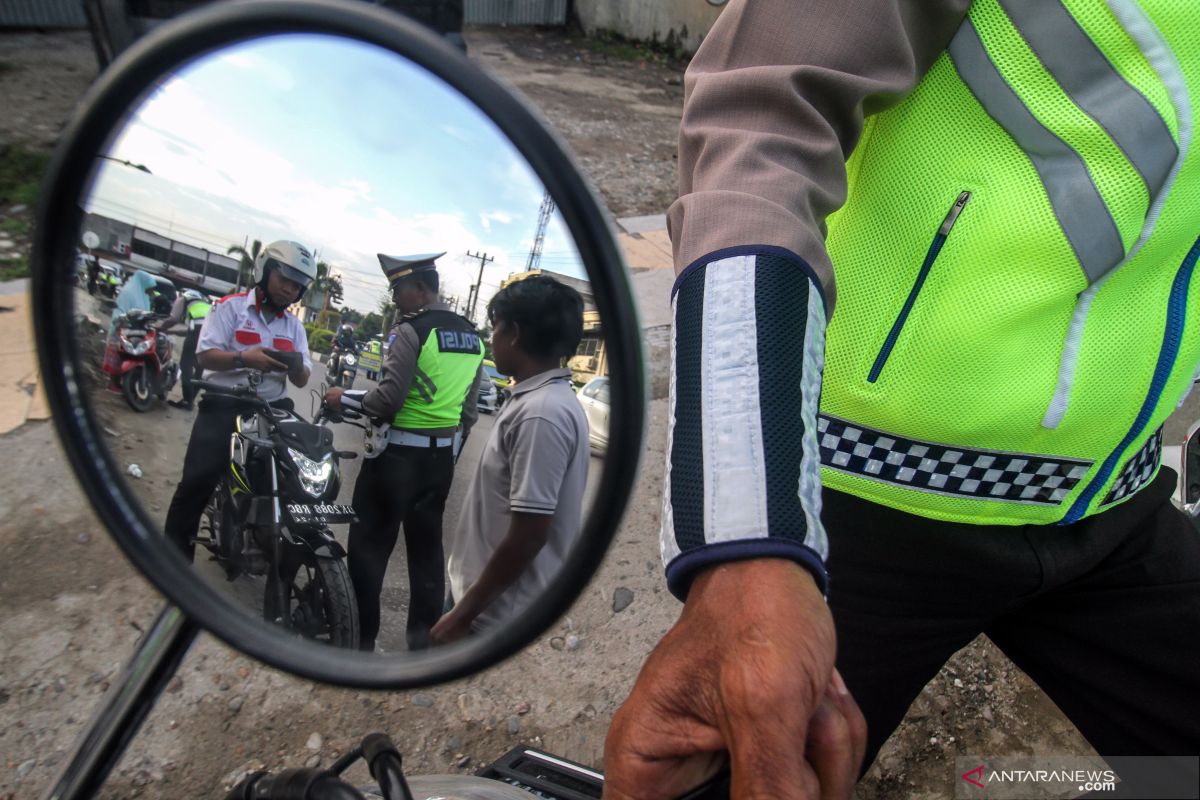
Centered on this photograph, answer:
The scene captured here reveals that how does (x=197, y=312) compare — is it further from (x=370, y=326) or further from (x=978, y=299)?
(x=978, y=299)

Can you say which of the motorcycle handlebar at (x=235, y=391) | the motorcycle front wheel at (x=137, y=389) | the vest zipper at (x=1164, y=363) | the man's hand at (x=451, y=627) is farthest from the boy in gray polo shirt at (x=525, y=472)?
the vest zipper at (x=1164, y=363)

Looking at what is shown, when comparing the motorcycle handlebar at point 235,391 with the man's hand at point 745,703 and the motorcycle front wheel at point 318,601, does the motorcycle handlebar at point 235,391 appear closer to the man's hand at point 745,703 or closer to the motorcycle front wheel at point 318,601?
the motorcycle front wheel at point 318,601

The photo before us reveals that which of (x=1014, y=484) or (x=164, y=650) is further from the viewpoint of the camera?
(x=1014, y=484)

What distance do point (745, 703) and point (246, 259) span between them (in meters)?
0.52

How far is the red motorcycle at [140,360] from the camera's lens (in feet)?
2.35

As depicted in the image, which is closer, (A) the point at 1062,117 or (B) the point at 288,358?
(B) the point at 288,358

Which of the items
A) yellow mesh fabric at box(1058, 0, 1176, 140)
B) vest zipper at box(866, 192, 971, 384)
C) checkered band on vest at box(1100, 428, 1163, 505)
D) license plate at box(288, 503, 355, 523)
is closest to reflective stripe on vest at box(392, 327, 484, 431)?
license plate at box(288, 503, 355, 523)

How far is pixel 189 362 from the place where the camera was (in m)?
0.70

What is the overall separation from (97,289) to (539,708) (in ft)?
6.37

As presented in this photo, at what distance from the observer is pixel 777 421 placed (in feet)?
2.40

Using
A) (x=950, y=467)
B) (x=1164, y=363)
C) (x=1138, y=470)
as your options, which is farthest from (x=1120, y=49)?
(x=1138, y=470)

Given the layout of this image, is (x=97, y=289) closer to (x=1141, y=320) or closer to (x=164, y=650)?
(x=164, y=650)

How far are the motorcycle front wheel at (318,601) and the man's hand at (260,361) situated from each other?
17 cm

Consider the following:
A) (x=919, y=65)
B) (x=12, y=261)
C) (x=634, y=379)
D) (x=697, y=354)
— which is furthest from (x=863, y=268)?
(x=12, y=261)
